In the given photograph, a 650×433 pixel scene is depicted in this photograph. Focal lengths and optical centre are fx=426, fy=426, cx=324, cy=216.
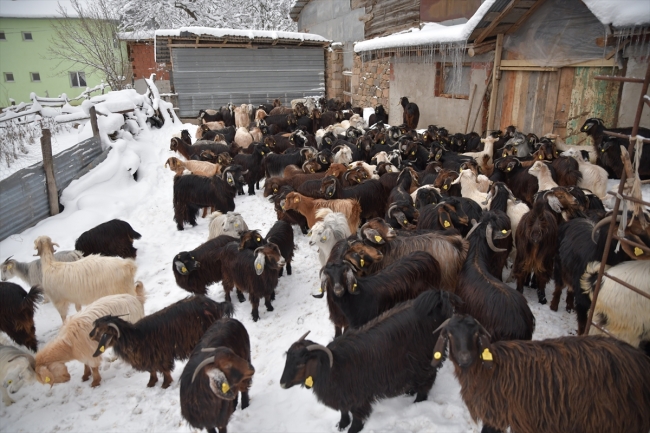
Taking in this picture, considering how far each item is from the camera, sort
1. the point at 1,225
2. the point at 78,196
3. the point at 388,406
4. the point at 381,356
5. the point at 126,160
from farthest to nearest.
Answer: the point at 126,160
the point at 78,196
the point at 1,225
the point at 388,406
the point at 381,356

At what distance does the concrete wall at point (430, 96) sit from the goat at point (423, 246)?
7.21 m

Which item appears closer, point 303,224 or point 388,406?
point 388,406

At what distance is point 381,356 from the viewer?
344cm

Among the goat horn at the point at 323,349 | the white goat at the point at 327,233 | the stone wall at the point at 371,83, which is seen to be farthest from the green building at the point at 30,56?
the goat horn at the point at 323,349

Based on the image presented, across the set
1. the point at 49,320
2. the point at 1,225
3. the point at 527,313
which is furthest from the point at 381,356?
the point at 1,225

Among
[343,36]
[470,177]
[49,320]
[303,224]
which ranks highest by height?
[343,36]

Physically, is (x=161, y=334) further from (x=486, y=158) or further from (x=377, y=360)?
(x=486, y=158)

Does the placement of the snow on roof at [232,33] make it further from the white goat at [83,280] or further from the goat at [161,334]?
the goat at [161,334]

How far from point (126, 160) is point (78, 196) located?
217 cm

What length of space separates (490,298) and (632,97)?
646cm

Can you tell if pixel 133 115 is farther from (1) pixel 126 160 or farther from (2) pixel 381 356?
(2) pixel 381 356

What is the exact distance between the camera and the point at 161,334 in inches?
165

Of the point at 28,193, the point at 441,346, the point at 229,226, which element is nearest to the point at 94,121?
the point at 28,193

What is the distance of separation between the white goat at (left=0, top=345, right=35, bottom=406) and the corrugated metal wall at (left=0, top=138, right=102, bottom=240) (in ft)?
13.7
